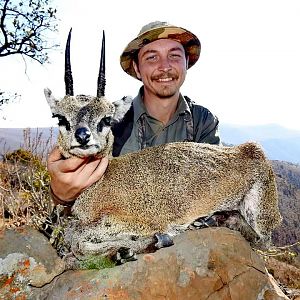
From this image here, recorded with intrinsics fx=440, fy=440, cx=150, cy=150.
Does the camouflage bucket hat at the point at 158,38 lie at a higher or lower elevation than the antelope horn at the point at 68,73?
higher

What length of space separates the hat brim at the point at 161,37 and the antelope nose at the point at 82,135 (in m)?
3.73

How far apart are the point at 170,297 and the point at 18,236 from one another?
8.48 ft

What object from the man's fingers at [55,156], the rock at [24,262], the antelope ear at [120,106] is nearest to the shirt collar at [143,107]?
the antelope ear at [120,106]

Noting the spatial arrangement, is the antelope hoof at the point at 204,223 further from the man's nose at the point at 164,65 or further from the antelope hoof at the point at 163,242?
the man's nose at the point at 164,65

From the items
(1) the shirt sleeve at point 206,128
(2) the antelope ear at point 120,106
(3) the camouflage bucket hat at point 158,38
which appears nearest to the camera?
(2) the antelope ear at point 120,106

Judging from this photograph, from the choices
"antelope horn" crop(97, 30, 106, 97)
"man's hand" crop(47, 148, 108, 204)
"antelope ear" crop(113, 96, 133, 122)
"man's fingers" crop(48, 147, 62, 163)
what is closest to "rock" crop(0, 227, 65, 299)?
"man's hand" crop(47, 148, 108, 204)

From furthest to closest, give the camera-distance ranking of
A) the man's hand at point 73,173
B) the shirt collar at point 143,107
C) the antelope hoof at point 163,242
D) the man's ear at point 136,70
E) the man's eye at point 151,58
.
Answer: the man's ear at point 136,70 < the shirt collar at point 143,107 < the man's eye at point 151,58 < the man's hand at point 73,173 < the antelope hoof at point 163,242

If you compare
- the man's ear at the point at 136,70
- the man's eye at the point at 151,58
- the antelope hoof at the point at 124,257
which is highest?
the man's eye at the point at 151,58

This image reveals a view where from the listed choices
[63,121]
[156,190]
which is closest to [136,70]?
[63,121]

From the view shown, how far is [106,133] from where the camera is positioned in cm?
729

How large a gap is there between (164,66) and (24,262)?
5034 mm

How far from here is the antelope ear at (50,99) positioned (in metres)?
7.48

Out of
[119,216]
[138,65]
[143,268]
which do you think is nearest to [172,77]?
[138,65]

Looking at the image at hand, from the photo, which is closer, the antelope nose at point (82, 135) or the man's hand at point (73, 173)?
the antelope nose at point (82, 135)
